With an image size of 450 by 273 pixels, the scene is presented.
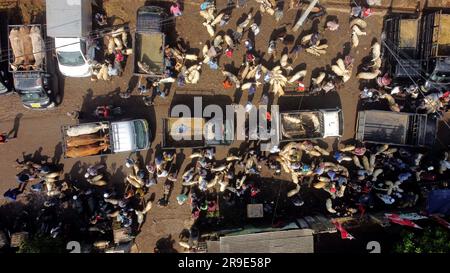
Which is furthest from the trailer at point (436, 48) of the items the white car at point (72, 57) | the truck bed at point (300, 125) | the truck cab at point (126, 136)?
the white car at point (72, 57)

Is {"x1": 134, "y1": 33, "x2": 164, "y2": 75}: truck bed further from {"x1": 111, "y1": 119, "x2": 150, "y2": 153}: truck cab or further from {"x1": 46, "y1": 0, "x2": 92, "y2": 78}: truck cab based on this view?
{"x1": 111, "y1": 119, "x2": 150, "y2": 153}: truck cab

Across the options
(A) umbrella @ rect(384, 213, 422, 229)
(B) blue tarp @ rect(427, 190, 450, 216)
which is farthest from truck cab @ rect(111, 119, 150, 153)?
(B) blue tarp @ rect(427, 190, 450, 216)

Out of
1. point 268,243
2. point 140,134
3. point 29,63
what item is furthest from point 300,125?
point 29,63

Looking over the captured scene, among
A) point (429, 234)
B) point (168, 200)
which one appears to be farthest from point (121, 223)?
point (429, 234)

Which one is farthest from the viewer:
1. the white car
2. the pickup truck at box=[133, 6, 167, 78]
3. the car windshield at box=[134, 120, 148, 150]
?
the car windshield at box=[134, 120, 148, 150]

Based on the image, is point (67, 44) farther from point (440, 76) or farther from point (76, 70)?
point (440, 76)

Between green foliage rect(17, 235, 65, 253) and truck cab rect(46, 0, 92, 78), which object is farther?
truck cab rect(46, 0, 92, 78)
